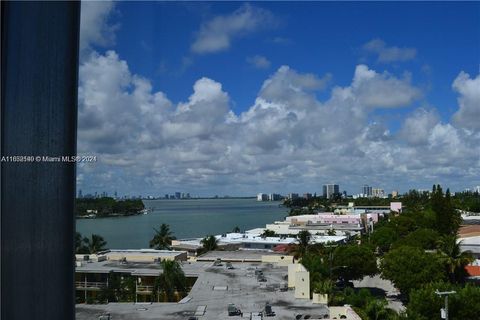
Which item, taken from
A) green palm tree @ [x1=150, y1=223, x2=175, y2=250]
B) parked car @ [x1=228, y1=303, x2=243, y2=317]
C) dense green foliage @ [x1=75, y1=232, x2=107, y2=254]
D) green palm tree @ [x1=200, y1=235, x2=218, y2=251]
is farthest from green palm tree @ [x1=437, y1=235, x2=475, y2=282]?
green palm tree @ [x1=150, y1=223, x2=175, y2=250]

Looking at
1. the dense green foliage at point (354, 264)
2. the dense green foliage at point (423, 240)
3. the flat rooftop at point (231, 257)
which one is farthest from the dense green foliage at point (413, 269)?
the dense green foliage at point (423, 240)

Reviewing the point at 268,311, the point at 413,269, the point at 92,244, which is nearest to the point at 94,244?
the point at 92,244

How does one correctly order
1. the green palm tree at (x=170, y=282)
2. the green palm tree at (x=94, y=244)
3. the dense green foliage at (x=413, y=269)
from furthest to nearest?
the green palm tree at (x=94, y=244) → the green palm tree at (x=170, y=282) → the dense green foliage at (x=413, y=269)

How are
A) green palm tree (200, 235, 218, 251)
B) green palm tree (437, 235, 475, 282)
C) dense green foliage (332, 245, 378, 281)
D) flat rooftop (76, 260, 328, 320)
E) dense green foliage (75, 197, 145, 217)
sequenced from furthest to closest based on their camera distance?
green palm tree (200, 235, 218, 251) → dense green foliage (332, 245, 378, 281) → green palm tree (437, 235, 475, 282) → flat rooftop (76, 260, 328, 320) → dense green foliage (75, 197, 145, 217)

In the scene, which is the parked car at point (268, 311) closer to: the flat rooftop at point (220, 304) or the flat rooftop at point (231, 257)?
the flat rooftop at point (220, 304)

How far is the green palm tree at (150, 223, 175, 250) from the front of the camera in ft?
98.7

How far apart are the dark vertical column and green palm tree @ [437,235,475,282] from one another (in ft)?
49.1

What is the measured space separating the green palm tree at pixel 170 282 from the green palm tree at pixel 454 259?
304 inches

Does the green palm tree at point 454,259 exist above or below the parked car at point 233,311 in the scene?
above

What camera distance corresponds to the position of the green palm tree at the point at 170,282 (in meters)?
15.7

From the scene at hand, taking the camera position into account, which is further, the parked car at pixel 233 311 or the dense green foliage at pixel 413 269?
the dense green foliage at pixel 413 269

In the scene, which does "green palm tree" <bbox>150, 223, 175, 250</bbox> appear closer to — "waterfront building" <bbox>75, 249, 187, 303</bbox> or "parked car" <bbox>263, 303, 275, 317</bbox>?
"waterfront building" <bbox>75, 249, 187, 303</bbox>

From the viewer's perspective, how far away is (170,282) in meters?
15.7

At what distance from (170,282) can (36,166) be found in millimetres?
12792
